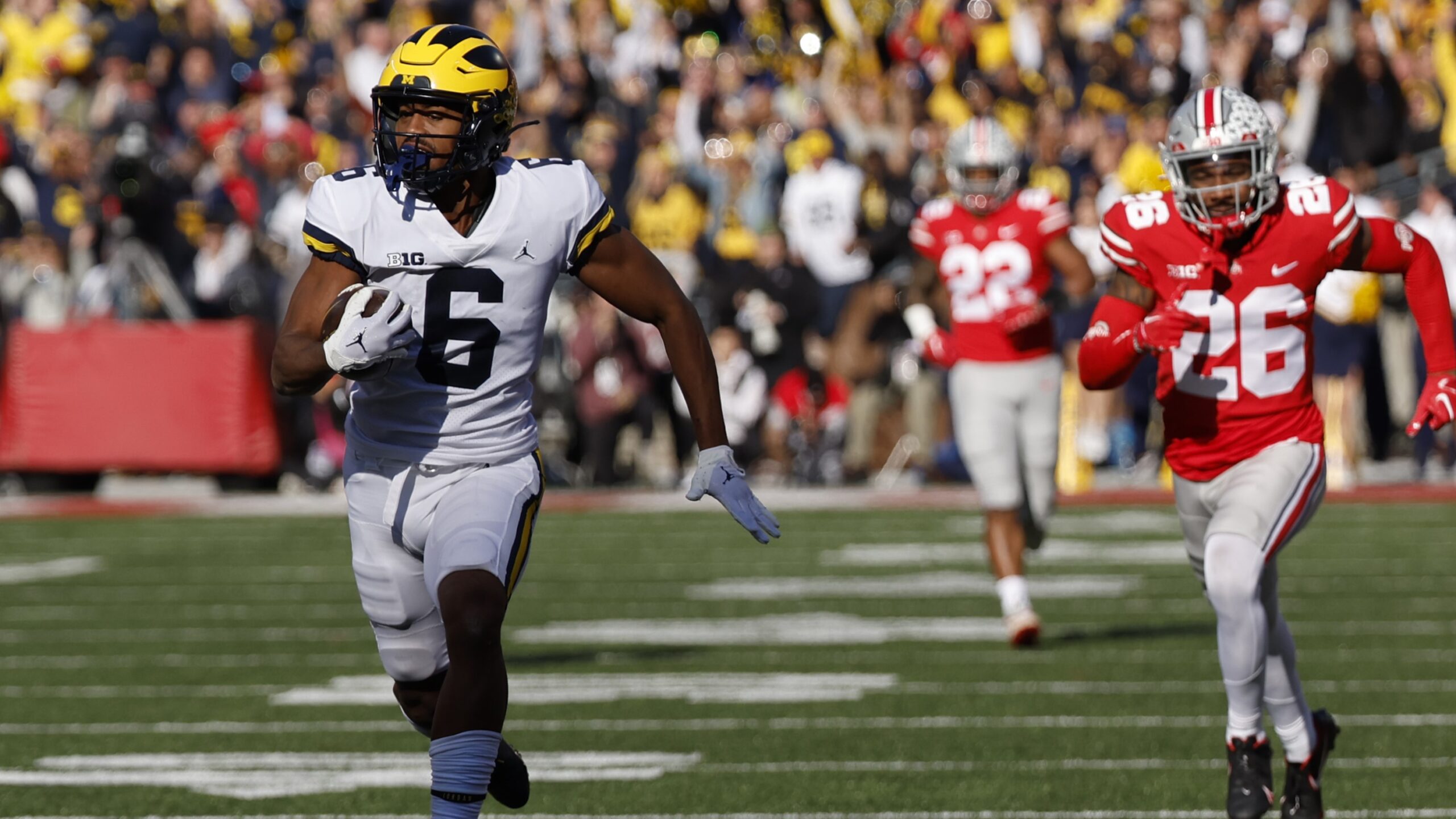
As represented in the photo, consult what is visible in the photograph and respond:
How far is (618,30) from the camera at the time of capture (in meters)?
17.4

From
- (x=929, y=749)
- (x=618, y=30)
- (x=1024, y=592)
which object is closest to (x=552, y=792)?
(x=929, y=749)

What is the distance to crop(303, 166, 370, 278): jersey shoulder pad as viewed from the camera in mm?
4527

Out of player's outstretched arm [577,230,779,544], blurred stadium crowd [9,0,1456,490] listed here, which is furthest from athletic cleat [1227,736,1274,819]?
blurred stadium crowd [9,0,1456,490]

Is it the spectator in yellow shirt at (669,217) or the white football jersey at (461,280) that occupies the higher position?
the white football jersey at (461,280)

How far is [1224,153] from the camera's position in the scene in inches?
205

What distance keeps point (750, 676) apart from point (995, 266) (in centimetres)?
187

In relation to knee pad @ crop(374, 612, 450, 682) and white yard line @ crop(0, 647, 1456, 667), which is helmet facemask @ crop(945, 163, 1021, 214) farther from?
knee pad @ crop(374, 612, 450, 682)

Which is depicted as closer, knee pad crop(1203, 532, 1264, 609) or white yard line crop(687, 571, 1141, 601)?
knee pad crop(1203, 532, 1264, 609)

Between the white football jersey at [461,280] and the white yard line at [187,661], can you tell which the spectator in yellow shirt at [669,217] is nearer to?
the white yard line at [187,661]

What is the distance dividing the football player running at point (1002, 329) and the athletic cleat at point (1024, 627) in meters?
0.18

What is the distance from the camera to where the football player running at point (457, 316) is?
450cm

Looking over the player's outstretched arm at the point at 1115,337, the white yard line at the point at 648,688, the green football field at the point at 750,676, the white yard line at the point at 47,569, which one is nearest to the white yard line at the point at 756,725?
the green football field at the point at 750,676

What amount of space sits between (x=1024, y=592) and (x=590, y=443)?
6.85 m

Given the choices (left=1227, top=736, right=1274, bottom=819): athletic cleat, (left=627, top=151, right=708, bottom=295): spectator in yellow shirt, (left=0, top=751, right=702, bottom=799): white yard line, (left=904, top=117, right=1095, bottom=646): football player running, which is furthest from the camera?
(left=627, top=151, right=708, bottom=295): spectator in yellow shirt
